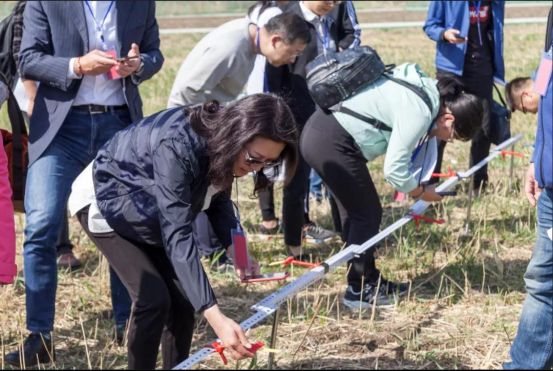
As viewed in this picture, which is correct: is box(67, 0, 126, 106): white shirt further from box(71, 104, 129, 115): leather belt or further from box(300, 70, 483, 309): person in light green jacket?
box(300, 70, 483, 309): person in light green jacket

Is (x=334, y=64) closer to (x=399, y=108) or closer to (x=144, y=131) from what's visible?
(x=399, y=108)

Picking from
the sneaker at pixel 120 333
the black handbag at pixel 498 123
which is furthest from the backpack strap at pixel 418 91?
the black handbag at pixel 498 123

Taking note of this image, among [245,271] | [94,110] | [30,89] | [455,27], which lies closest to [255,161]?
[245,271]

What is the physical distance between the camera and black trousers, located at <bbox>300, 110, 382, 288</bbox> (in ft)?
15.6

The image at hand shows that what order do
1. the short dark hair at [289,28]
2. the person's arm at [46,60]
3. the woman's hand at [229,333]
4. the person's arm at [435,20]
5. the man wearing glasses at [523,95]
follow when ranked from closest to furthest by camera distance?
the woman's hand at [229,333] < the person's arm at [46,60] < the short dark hair at [289,28] < the man wearing glasses at [523,95] < the person's arm at [435,20]

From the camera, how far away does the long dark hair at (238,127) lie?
3.17m

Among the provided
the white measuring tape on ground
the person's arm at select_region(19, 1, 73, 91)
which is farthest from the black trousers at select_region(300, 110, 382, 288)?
the person's arm at select_region(19, 1, 73, 91)

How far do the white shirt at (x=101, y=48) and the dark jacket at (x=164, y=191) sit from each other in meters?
0.78

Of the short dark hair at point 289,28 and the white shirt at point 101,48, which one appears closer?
the white shirt at point 101,48

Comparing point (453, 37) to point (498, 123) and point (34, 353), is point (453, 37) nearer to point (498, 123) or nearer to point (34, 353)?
point (498, 123)

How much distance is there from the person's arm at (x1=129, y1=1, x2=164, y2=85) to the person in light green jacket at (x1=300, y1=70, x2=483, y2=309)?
885 mm

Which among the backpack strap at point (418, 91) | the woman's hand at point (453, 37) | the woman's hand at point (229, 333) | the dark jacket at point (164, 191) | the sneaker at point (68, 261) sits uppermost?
the woman's hand at point (453, 37)

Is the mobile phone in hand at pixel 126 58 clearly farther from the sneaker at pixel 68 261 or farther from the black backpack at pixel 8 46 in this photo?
the sneaker at pixel 68 261

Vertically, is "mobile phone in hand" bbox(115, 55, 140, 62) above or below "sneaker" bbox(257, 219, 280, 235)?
above
